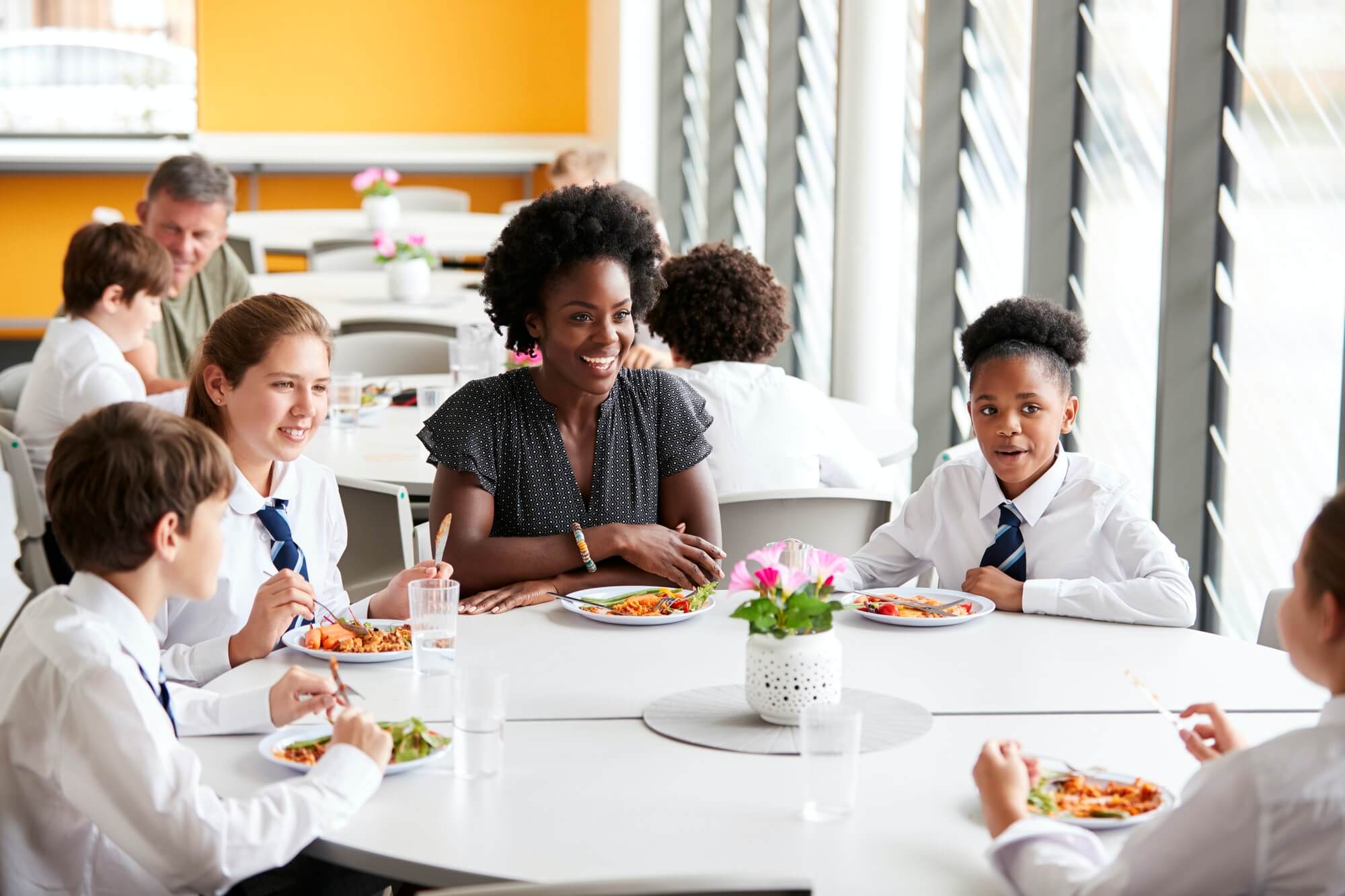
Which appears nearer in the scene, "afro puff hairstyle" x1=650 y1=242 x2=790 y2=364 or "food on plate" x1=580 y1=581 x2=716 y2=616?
"food on plate" x1=580 y1=581 x2=716 y2=616

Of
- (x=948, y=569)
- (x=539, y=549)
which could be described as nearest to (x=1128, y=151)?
(x=948, y=569)

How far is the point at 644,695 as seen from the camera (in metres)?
1.68

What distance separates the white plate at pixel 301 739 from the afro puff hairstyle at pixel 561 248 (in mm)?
989

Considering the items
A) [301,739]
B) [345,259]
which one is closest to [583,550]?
[301,739]

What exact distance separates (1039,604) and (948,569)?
0.97 ft

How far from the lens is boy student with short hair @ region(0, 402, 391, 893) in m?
1.29

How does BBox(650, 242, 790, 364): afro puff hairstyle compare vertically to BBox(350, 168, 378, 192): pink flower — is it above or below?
below

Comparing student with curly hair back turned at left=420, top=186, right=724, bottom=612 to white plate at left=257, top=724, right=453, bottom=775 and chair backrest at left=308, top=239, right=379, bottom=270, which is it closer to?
white plate at left=257, top=724, right=453, bottom=775

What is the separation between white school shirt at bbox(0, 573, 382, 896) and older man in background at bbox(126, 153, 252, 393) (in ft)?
8.43

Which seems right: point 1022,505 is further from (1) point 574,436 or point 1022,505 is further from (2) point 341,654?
(2) point 341,654

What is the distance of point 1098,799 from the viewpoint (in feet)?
4.41

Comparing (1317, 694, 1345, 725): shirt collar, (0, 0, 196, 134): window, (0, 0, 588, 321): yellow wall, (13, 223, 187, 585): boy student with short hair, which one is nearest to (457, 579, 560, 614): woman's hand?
(1317, 694, 1345, 725): shirt collar

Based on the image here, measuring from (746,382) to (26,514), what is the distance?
1573 millimetres

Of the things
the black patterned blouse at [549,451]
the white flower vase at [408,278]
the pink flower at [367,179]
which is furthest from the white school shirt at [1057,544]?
the pink flower at [367,179]
